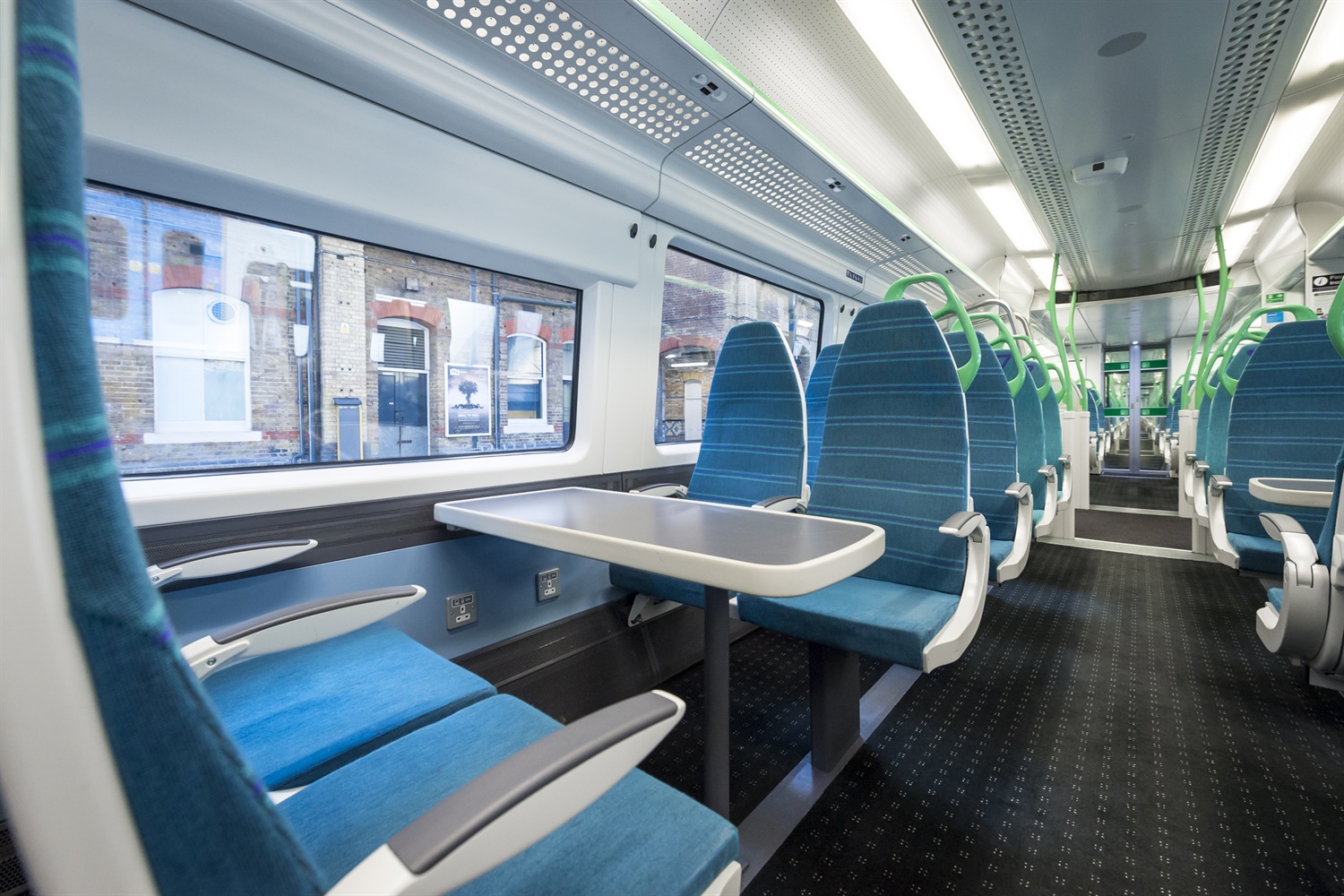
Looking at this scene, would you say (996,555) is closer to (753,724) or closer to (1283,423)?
(753,724)

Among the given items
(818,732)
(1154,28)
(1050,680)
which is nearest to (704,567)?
(818,732)

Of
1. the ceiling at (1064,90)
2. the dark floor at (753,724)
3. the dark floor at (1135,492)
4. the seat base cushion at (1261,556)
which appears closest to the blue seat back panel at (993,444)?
the seat base cushion at (1261,556)

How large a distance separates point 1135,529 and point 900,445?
4.97 m

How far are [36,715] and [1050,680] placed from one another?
9.99 ft

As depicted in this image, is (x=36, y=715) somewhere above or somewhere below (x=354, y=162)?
below

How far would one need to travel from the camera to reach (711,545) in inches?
45.3

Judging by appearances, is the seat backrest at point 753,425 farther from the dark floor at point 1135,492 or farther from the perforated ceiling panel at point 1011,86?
the dark floor at point 1135,492

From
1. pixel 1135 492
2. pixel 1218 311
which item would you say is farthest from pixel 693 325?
pixel 1135 492

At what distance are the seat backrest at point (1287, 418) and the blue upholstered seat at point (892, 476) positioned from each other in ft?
5.68

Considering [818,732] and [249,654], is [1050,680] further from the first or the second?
[249,654]

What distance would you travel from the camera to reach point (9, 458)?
0.84ft

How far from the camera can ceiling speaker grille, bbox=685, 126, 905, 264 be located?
7.59 ft

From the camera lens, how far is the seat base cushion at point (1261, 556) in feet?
7.37

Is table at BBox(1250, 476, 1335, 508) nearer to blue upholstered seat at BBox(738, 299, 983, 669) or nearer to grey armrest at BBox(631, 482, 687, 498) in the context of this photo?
blue upholstered seat at BBox(738, 299, 983, 669)
